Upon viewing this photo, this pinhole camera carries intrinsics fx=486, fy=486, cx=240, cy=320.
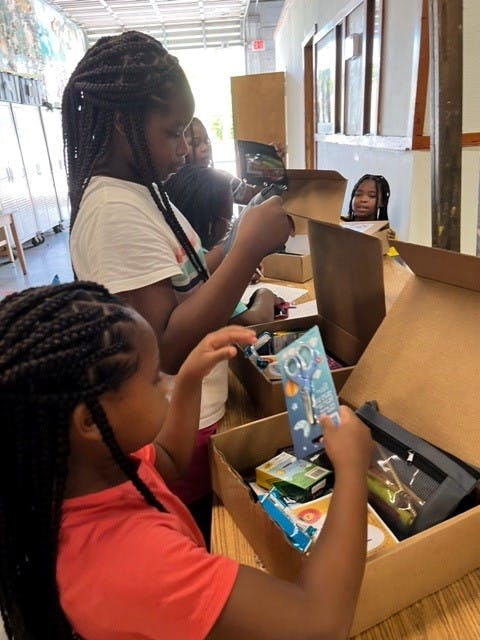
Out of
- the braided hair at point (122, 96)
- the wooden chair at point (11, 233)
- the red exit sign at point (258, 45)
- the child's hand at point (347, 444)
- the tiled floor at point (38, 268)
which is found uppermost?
the red exit sign at point (258, 45)

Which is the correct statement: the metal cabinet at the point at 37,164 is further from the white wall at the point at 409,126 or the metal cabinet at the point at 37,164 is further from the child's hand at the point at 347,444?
the child's hand at the point at 347,444

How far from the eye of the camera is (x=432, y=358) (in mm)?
831

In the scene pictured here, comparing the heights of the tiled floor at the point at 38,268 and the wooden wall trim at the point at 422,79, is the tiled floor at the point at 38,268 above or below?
below

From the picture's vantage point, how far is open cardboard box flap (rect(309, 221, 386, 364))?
39.9 inches

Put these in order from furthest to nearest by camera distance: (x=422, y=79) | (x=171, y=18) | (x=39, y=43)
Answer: (x=171, y=18), (x=39, y=43), (x=422, y=79)

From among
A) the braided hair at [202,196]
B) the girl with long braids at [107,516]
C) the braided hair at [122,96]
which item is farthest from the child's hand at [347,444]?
the braided hair at [202,196]

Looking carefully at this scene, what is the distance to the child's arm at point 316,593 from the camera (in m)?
0.49

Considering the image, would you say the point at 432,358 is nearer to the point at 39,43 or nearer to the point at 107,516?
the point at 107,516

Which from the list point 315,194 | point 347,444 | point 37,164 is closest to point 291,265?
point 315,194

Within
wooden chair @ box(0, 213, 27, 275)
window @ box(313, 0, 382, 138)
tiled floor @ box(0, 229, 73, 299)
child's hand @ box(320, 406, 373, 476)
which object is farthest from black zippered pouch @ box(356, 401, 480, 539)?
wooden chair @ box(0, 213, 27, 275)

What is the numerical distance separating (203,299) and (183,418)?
0.20m

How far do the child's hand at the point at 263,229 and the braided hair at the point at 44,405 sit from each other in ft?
1.16

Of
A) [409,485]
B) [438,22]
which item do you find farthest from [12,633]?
[438,22]

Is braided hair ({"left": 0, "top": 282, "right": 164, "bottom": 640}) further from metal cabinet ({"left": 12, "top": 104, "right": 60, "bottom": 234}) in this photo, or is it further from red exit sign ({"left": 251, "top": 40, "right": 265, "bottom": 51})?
red exit sign ({"left": 251, "top": 40, "right": 265, "bottom": 51})
